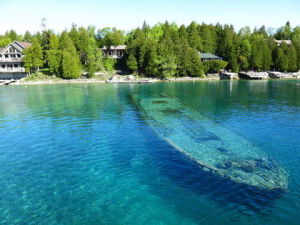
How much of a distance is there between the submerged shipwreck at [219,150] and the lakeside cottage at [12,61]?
261 feet

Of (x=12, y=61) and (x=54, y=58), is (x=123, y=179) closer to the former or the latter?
(x=54, y=58)

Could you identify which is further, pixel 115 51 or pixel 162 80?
pixel 115 51

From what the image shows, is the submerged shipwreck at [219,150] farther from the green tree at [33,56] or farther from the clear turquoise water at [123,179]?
the green tree at [33,56]

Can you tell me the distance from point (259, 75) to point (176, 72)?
3211 centimetres

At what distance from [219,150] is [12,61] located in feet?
309

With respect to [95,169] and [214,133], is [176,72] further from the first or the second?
[95,169]

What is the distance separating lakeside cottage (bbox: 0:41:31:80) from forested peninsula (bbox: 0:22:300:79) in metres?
4.83

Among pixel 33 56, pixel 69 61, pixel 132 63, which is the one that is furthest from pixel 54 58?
pixel 132 63

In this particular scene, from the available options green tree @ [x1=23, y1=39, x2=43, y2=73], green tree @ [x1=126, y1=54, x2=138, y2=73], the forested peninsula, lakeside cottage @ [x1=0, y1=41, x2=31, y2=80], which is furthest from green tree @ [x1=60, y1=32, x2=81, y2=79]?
green tree @ [x1=126, y1=54, x2=138, y2=73]

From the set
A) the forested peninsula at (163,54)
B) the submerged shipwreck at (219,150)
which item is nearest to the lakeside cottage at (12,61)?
the forested peninsula at (163,54)

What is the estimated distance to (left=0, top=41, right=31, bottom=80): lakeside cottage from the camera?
3494 inches

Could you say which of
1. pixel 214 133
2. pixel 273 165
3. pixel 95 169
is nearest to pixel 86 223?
pixel 95 169

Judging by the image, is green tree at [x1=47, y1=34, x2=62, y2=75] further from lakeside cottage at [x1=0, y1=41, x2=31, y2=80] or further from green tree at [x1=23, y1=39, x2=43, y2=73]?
lakeside cottage at [x1=0, y1=41, x2=31, y2=80]

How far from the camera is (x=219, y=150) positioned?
17.4m
